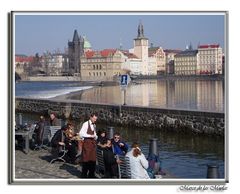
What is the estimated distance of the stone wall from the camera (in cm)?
1464

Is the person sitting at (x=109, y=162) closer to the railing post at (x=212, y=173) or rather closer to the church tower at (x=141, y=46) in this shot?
the railing post at (x=212, y=173)

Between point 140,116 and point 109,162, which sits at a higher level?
point 140,116

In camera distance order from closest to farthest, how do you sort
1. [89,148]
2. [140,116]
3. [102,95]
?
[89,148] → [140,116] → [102,95]

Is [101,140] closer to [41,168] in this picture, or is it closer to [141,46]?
[41,168]

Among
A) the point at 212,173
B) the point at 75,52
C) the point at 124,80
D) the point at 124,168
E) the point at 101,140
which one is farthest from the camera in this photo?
the point at 75,52

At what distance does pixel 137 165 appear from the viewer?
857cm

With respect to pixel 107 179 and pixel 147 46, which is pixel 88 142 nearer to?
pixel 107 179

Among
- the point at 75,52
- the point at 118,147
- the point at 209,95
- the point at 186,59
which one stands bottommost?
the point at 118,147

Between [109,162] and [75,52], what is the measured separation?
17.9ft

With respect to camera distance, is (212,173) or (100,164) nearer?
(212,173)

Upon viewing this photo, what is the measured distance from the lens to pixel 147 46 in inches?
434

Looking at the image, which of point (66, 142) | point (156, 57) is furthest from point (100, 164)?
A: point (156, 57)

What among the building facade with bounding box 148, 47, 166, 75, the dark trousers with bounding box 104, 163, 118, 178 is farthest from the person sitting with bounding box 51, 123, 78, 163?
the building facade with bounding box 148, 47, 166, 75
